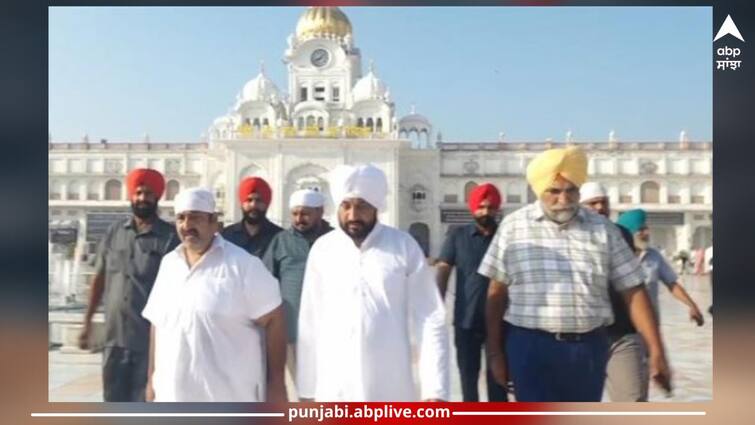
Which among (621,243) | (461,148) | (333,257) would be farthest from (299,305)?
(621,243)

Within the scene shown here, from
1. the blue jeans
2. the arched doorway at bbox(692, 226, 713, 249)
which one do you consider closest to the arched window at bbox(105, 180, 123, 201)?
the blue jeans

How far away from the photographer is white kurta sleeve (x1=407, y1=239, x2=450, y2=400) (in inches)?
91.0

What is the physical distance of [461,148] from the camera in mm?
2725

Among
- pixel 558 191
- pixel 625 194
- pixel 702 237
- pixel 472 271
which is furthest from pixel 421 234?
pixel 702 237

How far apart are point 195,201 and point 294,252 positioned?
34 centimetres

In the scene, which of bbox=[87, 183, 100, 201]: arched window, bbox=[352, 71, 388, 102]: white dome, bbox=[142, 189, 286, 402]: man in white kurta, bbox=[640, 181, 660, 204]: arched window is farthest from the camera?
bbox=[640, 181, 660, 204]: arched window

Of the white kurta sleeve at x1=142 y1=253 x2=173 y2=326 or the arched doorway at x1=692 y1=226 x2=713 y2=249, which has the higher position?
the arched doorway at x1=692 y1=226 x2=713 y2=249

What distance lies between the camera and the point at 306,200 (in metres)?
2.61

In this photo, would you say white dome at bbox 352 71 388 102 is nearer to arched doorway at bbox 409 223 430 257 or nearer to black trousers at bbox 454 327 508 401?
arched doorway at bbox 409 223 430 257

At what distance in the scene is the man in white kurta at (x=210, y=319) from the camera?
2.41 meters

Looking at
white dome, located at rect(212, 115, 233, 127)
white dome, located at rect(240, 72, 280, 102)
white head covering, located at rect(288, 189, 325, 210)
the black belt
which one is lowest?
the black belt

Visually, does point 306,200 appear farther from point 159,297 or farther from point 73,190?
point 73,190

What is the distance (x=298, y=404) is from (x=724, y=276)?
139 cm

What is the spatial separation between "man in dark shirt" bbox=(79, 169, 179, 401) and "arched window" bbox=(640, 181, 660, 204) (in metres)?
1.57
